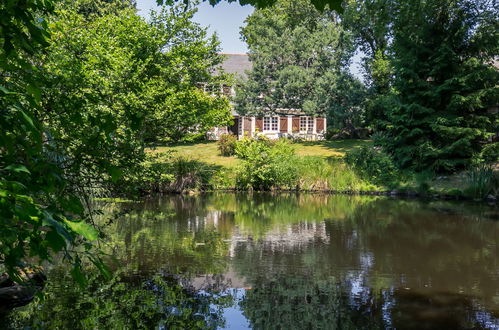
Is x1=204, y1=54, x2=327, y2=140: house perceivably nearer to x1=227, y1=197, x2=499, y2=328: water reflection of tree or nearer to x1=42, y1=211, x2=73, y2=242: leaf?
x1=227, y1=197, x2=499, y2=328: water reflection of tree

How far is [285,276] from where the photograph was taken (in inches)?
294

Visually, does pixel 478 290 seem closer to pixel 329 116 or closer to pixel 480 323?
pixel 480 323

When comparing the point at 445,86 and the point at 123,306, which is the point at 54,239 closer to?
the point at 123,306

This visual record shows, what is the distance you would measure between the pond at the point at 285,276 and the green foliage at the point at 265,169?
8182 millimetres

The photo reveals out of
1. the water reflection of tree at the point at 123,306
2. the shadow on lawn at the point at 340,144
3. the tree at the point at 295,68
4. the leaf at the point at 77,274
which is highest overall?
the tree at the point at 295,68

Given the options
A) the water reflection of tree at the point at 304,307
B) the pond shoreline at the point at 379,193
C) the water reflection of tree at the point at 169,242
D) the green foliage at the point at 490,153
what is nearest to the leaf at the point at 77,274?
the water reflection of tree at the point at 304,307

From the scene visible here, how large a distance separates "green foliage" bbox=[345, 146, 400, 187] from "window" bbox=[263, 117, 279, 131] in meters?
16.8

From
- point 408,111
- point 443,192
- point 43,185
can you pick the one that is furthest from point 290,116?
point 43,185

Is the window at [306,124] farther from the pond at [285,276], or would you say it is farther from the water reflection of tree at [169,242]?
the pond at [285,276]

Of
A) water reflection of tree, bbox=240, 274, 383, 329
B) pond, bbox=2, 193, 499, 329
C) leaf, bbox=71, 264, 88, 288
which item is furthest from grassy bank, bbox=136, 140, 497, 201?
leaf, bbox=71, 264, 88, 288

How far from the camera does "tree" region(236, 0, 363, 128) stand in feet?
106

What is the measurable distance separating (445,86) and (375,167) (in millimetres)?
4726

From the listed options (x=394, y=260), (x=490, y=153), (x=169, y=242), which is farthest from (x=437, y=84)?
(x=169, y=242)

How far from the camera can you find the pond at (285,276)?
5547mm
